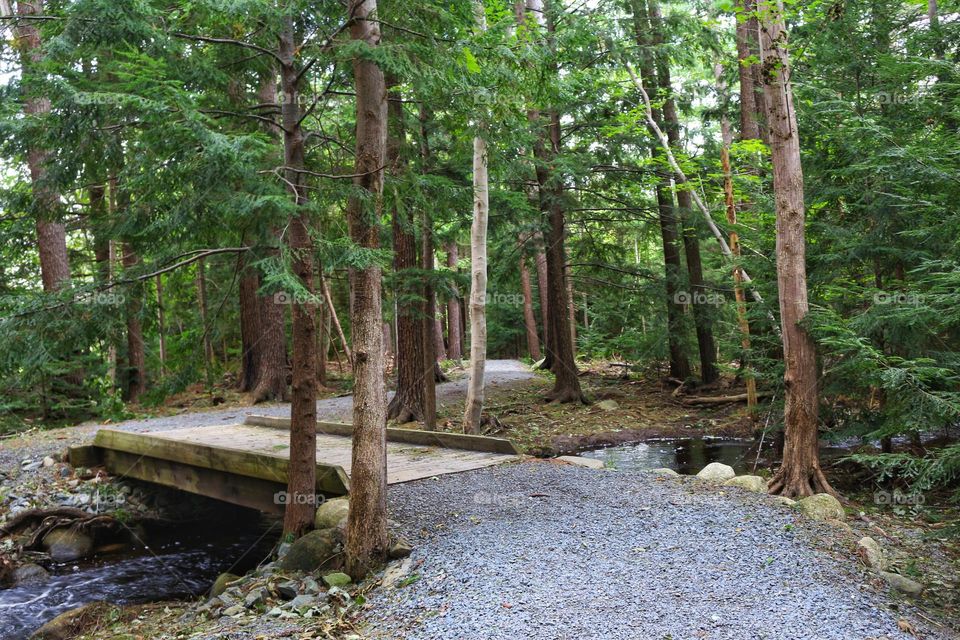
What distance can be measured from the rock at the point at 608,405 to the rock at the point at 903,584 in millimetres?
9725

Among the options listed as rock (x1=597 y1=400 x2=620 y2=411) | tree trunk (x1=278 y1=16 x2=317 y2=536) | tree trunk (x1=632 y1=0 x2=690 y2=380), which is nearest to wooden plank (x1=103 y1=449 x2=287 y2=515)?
tree trunk (x1=278 y1=16 x2=317 y2=536)

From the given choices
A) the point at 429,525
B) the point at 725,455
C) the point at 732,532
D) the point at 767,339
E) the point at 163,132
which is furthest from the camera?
the point at 725,455

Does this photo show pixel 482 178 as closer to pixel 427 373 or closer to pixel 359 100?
pixel 427 373

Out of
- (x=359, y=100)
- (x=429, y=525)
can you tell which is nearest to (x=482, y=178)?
(x=359, y=100)

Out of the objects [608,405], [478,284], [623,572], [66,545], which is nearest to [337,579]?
[623,572]

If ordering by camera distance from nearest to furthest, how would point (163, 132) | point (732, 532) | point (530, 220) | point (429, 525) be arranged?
point (163, 132) < point (732, 532) < point (429, 525) < point (530, 220)

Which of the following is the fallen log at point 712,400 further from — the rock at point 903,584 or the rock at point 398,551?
the rock at point 398,551

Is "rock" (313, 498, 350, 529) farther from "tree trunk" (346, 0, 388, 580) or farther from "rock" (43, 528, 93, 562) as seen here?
"rock" (43, 528, 93, 562)

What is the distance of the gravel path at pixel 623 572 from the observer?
12.1 feet

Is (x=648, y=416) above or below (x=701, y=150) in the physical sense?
below

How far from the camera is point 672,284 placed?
14.5 meters

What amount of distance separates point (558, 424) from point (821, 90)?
7571 millimetres

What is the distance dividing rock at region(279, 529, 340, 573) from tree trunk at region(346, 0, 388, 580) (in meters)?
0.39

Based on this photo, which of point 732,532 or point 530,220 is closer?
point 732,532
